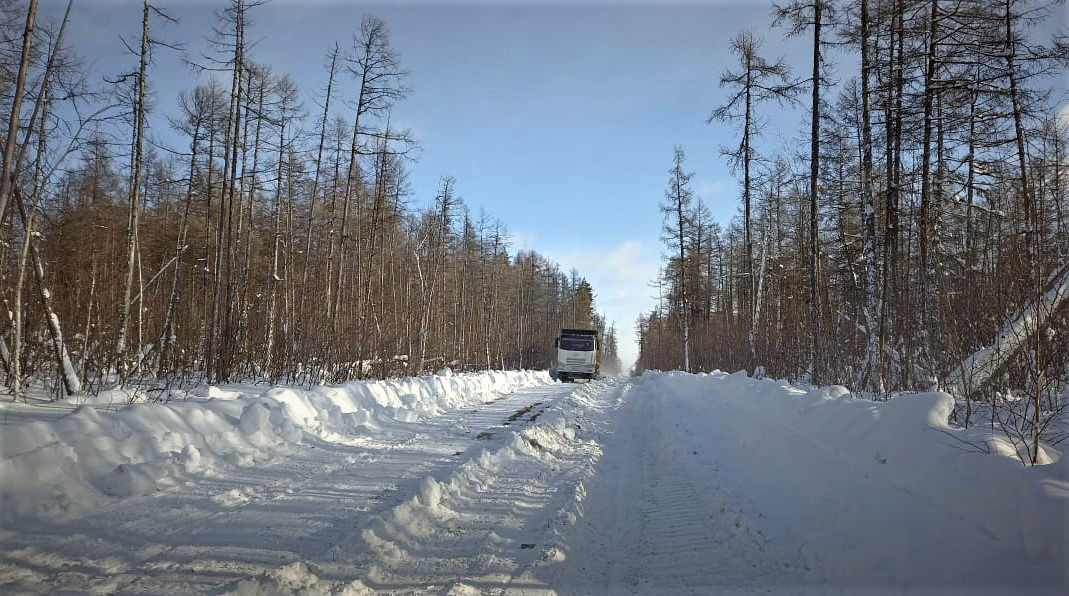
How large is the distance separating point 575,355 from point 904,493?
33.6 m

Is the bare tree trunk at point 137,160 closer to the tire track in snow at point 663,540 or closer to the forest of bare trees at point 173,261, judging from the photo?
the forest of bare trees at point 173,261

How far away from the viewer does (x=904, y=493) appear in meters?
4.19

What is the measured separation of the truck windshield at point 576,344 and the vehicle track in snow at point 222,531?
3110cm

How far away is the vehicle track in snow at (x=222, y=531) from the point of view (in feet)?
11.0

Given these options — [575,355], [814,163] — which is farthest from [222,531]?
[575,355]

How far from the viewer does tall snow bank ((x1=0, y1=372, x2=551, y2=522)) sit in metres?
4.50

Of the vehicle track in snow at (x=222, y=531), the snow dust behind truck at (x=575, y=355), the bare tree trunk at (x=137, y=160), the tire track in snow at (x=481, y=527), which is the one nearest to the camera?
the vehicle track in snow at (x=222, y=531)

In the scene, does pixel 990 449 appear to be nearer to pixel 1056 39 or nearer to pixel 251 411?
pixel 251 411

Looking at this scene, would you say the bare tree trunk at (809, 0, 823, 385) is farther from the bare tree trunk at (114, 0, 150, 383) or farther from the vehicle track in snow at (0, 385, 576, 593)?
the bare tree trunk at (114, 0, 150, 383)

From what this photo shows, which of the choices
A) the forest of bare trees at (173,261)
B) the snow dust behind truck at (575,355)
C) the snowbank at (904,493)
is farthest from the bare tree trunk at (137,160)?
the snow dust behind truck at (575,355)

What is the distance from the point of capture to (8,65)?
8984mm

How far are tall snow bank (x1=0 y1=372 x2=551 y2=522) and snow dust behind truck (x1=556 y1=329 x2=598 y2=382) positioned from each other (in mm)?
27991

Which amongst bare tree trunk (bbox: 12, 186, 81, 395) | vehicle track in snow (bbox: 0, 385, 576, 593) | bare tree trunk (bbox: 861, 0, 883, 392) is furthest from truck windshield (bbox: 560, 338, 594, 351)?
vehicle track in snow (bbox: 0, 385, 576, 593)

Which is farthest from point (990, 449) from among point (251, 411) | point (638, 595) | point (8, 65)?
point (8, 65)
